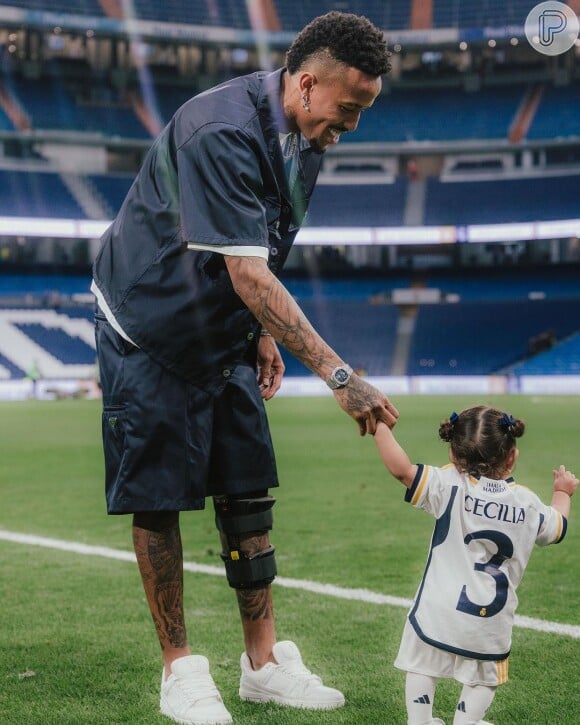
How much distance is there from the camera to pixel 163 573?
346 cm

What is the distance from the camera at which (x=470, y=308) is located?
44.3 metres

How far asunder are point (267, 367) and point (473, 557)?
55.7 inches

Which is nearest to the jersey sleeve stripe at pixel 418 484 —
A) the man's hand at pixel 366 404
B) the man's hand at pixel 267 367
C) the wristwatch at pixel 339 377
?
the man's hand at pixel 366 404

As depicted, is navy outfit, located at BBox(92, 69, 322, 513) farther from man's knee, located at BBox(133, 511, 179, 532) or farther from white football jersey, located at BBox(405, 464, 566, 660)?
white football jersey, located at BBox(405, 464, 566, 660)

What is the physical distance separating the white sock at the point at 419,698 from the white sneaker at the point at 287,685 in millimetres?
541

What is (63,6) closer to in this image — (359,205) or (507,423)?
(359,205)

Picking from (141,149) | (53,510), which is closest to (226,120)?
(53,510)

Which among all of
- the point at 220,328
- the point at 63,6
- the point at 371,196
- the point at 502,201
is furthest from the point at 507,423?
the point at 371,196

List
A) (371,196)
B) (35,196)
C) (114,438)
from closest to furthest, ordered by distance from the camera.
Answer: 1. (114,438)
2. (35,196)
3. (371,196)

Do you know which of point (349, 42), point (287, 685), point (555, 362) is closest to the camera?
point (349, 42)

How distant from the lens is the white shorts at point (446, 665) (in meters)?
2.85

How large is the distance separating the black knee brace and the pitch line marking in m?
1.41

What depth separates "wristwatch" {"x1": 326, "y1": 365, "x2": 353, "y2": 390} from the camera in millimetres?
2891

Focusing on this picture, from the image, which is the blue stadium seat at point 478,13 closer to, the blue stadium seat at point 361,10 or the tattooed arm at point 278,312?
the blue stadium seat at point 361,10
